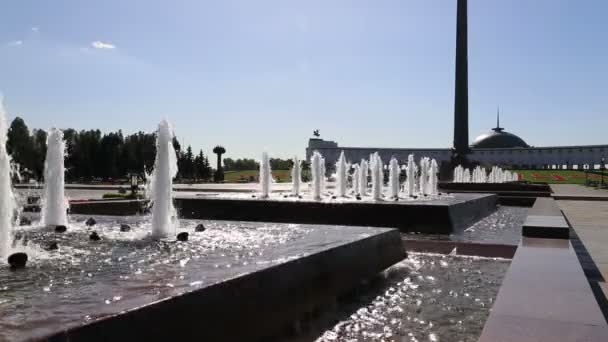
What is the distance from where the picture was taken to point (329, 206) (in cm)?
960

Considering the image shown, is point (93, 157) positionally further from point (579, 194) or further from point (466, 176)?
point (579, 194)

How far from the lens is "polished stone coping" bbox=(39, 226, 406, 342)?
91.4 inches

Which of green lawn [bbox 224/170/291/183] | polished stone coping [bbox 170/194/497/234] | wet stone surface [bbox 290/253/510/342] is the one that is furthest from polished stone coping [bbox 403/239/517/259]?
green lawn [bbox 224/170/291/183]

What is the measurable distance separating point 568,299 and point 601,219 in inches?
401

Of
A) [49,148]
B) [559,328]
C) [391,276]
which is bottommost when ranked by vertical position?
[391,276]

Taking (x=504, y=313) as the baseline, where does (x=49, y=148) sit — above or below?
above

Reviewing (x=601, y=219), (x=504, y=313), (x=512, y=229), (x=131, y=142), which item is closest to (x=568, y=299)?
(x=504, y=313)

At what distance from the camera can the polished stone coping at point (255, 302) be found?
2.32 m

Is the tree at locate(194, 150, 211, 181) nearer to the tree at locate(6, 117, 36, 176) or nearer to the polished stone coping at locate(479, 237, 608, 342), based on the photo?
the tree at locate(6, 117, 36, 176)

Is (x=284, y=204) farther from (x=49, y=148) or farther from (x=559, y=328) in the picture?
(x=559, y=328)

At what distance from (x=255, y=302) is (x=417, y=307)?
173cm

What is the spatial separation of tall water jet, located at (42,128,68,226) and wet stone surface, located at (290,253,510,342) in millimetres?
4074

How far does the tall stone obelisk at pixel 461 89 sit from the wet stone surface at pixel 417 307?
3357 centimetres

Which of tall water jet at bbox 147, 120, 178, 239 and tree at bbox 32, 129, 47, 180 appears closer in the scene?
tall water jet at bbox 147, 120, 178, 239
